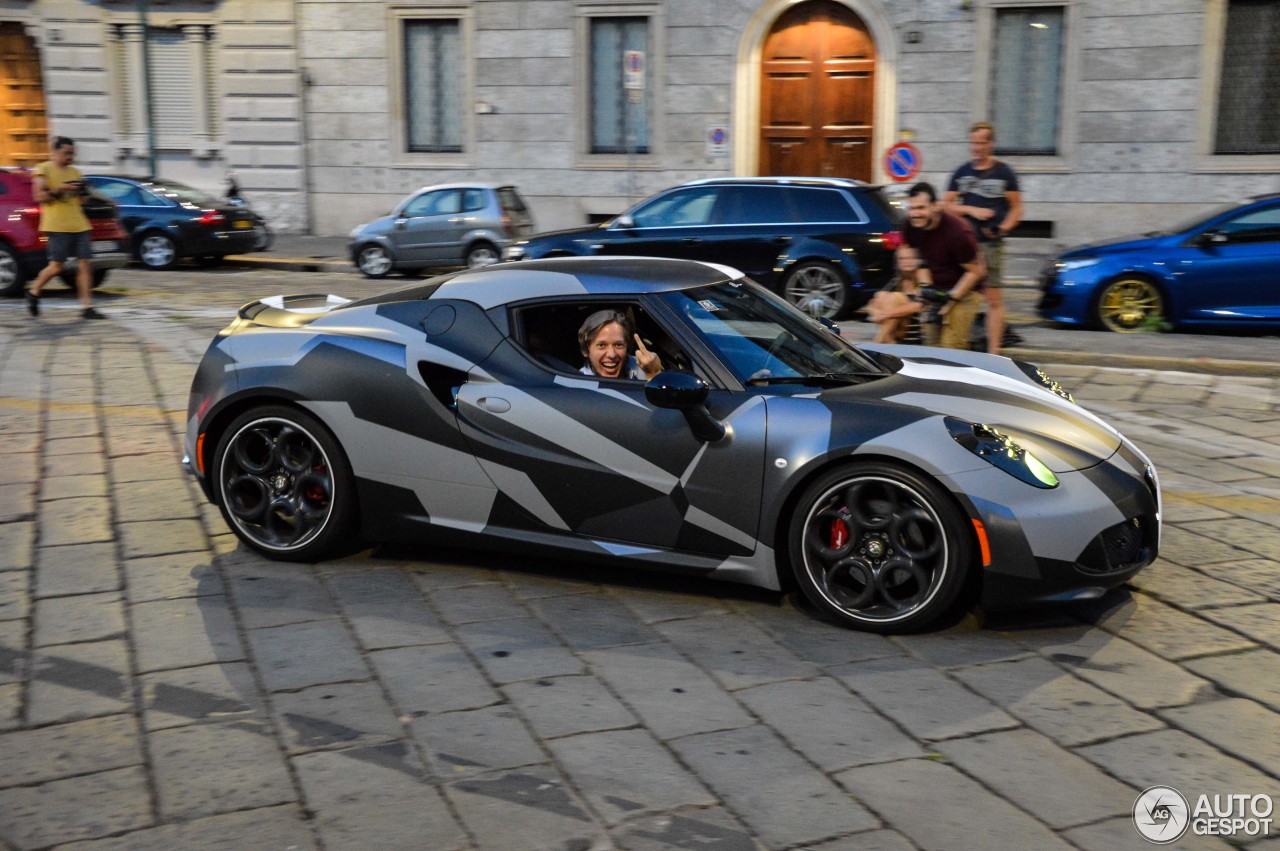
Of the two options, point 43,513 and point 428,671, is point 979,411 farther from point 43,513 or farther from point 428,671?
point 43,513

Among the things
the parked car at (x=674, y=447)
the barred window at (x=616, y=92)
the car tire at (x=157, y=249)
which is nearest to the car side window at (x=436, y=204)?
the car tire at (x=157, y=249)

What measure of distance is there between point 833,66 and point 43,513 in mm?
17058

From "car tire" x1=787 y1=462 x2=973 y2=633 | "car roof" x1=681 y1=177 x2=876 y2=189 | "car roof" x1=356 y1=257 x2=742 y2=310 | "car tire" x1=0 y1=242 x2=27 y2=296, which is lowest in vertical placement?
"car tire" x1=787 y1=462 x2=973 y2=633

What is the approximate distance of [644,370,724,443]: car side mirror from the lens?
479cm

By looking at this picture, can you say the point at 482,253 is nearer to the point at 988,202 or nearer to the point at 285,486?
the point at 988,202

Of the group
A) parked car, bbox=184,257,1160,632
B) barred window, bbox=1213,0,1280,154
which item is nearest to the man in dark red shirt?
parked car, bbox=184,257,1160,632

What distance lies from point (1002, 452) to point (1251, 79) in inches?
666

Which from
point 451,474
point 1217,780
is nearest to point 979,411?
point 1217,780

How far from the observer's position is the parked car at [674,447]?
181 inches

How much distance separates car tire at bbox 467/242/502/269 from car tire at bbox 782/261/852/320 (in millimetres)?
5790

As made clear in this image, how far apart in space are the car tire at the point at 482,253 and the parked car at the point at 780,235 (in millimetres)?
3851

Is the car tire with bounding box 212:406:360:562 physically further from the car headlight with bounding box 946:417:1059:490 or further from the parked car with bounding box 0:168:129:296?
the parked car with bounding box 0:168:129:296

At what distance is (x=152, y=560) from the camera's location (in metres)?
5.57

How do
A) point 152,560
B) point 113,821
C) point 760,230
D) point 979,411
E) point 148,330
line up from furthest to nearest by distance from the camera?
point 760,230 < point 148,330 < point 152,560 < point 979,411 < point 113,821
